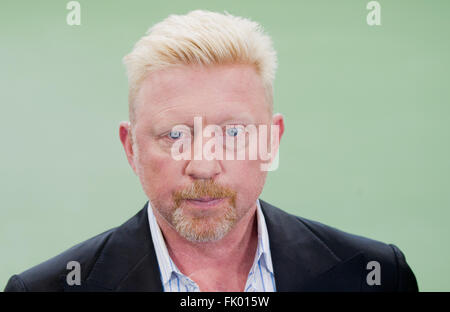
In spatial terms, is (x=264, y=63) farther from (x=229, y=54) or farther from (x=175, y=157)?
(x=175, y=157)

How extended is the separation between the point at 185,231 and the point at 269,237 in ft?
1.48

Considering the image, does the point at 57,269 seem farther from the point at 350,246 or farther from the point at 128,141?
the point at 350,246

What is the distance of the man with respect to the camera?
1.98 m

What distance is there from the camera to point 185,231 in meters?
2.04

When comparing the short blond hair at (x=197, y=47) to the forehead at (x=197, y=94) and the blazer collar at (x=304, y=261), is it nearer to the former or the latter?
the forehead at (x=197, y=94)

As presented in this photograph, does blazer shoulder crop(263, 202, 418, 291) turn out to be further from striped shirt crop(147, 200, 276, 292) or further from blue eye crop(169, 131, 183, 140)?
blue eye crop(169, 131, 183, 140)

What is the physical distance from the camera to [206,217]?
6.63 ft

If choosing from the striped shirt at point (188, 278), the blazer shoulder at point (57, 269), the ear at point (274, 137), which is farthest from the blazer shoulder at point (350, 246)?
the blazer shoulder at point (57, 269)

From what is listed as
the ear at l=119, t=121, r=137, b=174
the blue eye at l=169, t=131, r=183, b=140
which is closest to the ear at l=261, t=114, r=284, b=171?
the blue eye at l=169, t=131, r=183, b=140

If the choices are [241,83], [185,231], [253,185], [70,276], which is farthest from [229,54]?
[70,276]

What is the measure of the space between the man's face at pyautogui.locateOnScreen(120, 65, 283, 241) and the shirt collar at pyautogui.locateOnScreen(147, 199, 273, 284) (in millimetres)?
153

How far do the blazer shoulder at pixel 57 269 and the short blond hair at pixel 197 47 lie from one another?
623mm

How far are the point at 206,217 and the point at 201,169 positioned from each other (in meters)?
0.21

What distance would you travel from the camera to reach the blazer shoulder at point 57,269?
2.17m
